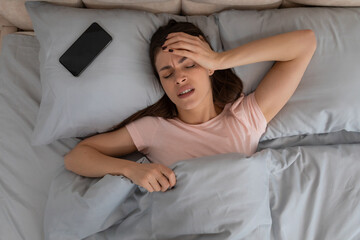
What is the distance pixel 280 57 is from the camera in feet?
3.88

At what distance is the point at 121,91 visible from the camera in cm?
119

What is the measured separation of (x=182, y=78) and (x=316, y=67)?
0.53 meters

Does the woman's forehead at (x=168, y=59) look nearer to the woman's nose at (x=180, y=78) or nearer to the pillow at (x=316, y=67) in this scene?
the woman's nose at (x=180, y=78)

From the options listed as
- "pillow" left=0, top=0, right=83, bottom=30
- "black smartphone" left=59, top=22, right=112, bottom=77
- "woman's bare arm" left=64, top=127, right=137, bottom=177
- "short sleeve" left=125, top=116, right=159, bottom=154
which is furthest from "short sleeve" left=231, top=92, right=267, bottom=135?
"pillow" left=0, top=0, right=83, bottom=30

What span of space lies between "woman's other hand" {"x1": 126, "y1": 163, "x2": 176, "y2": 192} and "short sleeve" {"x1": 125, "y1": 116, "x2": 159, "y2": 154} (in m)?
0.20

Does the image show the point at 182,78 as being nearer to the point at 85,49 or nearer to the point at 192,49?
the point at 192,49

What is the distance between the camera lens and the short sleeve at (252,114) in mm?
1219

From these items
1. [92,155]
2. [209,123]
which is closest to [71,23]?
[92,155]

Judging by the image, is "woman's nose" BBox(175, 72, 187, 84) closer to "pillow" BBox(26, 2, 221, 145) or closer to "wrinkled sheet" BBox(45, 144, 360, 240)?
"pillow" BBox(26, 2, 221, 145)

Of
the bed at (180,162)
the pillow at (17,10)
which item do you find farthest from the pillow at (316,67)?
the pillow at (17,10)

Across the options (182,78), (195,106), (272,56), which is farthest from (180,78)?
(272,56)

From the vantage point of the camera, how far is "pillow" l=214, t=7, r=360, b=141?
3.93 feet

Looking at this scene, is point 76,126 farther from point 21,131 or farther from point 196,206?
point 196,206

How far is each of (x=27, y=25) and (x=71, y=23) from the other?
333mm
